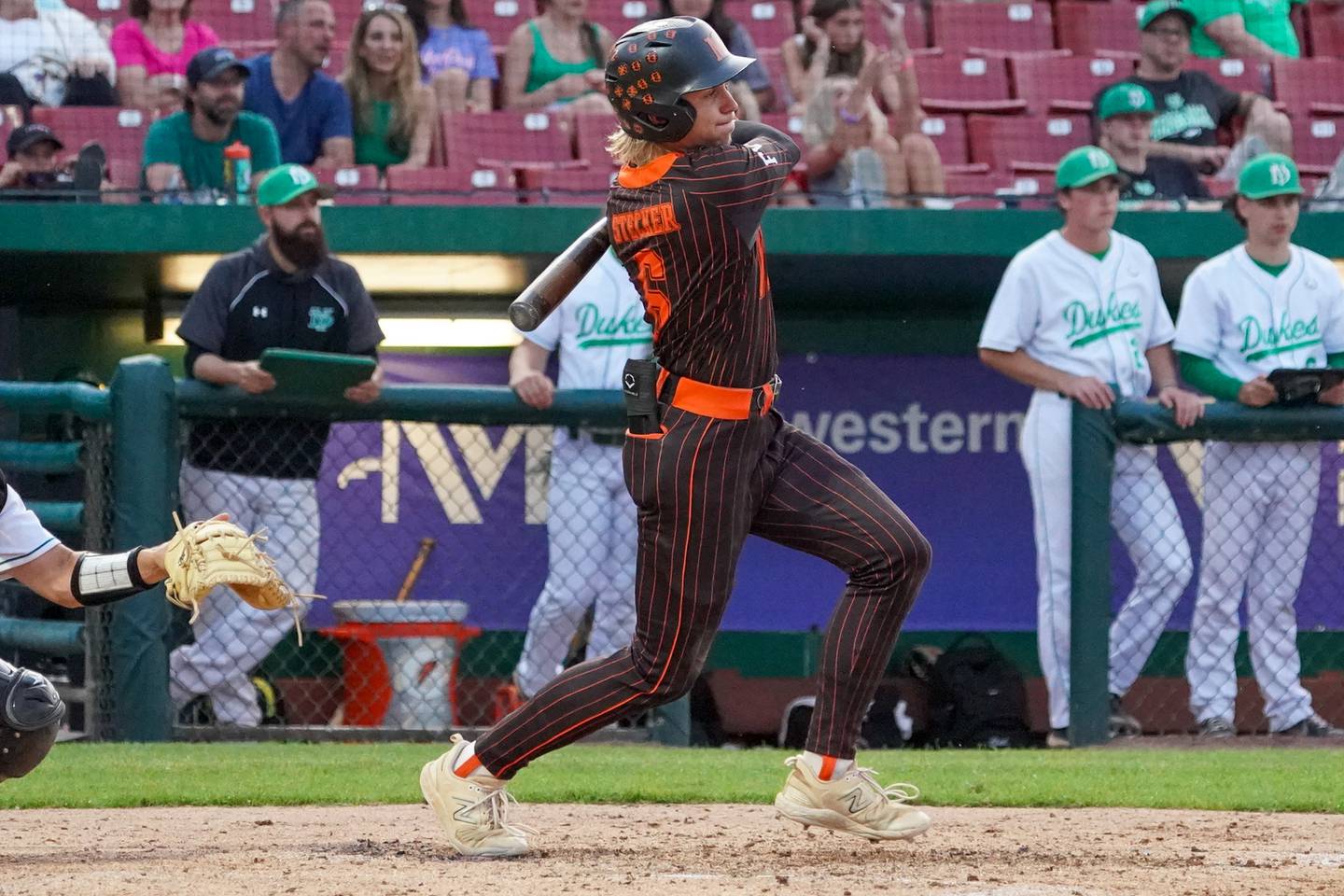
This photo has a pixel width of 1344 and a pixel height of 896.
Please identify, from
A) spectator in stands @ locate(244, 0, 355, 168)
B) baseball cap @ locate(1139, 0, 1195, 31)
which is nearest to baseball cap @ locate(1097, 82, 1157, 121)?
baseball cap @ locate(1139, 0, 1195, 31)

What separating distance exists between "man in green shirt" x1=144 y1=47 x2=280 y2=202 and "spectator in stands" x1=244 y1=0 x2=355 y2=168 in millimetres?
316

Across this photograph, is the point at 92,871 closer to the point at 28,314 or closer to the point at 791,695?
the point at 791,695

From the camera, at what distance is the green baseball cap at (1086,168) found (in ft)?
20.3

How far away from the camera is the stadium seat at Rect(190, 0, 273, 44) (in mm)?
8805

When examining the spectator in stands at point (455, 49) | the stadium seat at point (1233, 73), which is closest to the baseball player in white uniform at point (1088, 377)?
the stadium seat at point (1233, 73)

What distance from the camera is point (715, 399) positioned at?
11.1 feet

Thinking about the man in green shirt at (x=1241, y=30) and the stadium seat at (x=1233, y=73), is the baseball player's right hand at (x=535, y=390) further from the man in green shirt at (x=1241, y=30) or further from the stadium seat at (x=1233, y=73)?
the man in green shirt at (x=1241, y=30)

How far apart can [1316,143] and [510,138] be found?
3729 mm

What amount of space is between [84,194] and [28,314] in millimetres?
1347

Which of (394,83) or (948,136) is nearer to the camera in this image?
(394,83)

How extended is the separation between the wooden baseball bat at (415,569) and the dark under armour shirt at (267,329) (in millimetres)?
1260

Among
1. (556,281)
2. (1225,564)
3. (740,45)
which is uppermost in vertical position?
(740,45)

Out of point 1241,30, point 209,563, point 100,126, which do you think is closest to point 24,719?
point 209,563

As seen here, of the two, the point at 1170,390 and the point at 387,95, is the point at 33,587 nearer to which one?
the point at 1170,390
